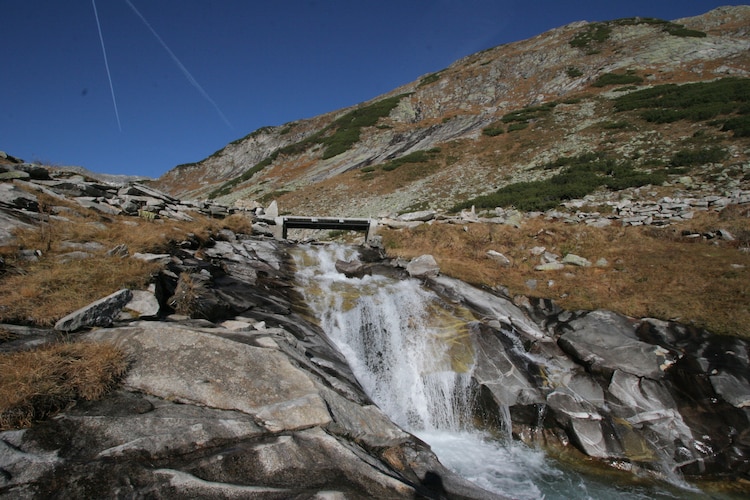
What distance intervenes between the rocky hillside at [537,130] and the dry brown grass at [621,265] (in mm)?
7858

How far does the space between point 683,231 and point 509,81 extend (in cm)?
5311

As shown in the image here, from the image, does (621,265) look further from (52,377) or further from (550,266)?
(52,377)

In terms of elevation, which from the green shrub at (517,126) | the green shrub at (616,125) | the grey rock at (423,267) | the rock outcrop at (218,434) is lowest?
the rock outcrop at (218,434)

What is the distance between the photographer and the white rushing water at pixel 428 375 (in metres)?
8.16

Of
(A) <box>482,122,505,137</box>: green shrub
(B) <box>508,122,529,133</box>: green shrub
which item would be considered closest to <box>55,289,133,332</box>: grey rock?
(A) <box>482,122,505,137</box>: green shrub

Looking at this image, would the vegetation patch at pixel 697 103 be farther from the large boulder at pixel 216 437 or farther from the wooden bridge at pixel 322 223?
the large boulder at pixel 216 437

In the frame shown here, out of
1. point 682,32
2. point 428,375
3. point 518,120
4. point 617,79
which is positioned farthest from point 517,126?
point 428,375

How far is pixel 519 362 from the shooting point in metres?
11.3

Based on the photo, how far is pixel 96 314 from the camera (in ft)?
21.9

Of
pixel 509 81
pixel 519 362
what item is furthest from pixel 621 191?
pixel 509 81

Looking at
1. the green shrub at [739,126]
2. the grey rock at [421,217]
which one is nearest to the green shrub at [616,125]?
the green shrub at [739,126]

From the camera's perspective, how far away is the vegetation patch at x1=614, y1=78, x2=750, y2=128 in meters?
28.5

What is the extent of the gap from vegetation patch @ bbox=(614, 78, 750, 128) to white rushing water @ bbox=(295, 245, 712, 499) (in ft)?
98.5

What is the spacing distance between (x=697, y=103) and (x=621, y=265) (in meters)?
29.7
